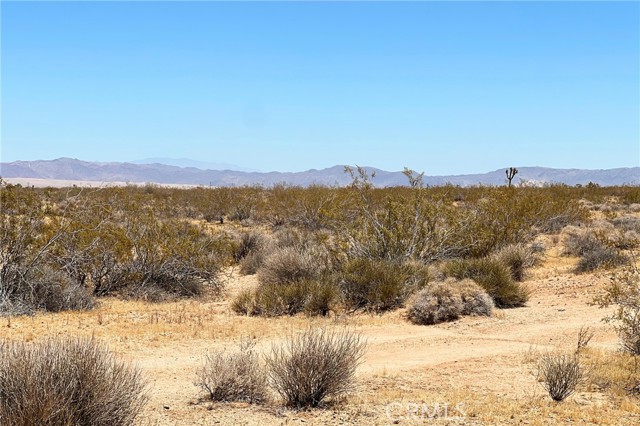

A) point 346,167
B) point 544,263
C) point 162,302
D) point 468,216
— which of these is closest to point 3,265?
point 162,302

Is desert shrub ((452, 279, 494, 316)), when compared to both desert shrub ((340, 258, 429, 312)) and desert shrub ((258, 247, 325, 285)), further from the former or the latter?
desert shrub ((258, 247, 325, 285))

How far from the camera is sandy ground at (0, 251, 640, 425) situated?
662 cm

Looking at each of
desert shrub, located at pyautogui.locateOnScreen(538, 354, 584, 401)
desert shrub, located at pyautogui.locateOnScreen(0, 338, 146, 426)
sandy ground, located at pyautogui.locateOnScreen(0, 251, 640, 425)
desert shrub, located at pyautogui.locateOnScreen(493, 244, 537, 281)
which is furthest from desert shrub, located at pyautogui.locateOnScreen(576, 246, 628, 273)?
desert shrub, located at pyautogui.locateOnScreen(0, 338, 146, 426)

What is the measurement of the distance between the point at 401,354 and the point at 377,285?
→ 3987 millimetres

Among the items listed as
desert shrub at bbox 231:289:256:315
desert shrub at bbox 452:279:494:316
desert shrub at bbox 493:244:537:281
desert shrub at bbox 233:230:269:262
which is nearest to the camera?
desert shrub at bbox 452:279:494:316

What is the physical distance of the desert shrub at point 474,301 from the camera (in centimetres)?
1284

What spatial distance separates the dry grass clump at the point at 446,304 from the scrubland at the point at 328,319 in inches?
1.6

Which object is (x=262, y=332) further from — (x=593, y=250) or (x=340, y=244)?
(x=593, y=250)

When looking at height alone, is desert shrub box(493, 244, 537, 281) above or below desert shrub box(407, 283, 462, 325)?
above

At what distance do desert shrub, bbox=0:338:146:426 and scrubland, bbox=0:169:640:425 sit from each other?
18 millimetres

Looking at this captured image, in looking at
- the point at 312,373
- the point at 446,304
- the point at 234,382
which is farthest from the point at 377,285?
the point at 234,382

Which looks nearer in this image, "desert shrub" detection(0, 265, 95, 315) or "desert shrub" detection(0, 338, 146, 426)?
"desert shrub" detection(0, 338, 146, 426)

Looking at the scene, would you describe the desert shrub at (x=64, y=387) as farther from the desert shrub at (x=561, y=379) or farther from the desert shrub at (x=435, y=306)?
the desert shrub at (x=435, y=306)

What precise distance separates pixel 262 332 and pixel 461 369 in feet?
13.2
